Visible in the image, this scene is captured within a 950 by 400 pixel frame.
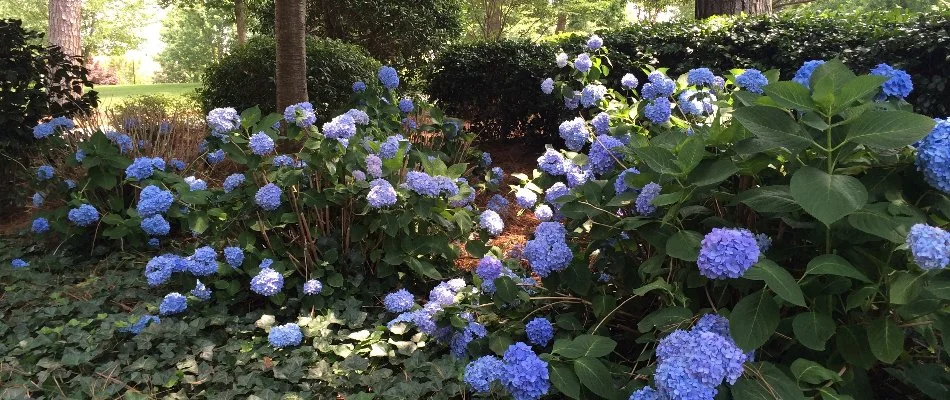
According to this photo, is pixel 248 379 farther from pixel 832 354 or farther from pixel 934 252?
pixel 934 252

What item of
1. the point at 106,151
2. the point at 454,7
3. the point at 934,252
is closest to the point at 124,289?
the point at 106,151

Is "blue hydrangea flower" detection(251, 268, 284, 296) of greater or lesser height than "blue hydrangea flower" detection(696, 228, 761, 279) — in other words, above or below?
below

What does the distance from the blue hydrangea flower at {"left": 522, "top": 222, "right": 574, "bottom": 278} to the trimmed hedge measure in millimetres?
3003

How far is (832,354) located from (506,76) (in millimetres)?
4492

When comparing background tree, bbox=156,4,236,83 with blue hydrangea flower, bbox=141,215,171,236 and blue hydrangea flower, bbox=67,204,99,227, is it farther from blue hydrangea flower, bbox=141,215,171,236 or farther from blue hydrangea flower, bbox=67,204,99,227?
blue hydrangea flower, bbox=141,215,171,236

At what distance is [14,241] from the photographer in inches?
156

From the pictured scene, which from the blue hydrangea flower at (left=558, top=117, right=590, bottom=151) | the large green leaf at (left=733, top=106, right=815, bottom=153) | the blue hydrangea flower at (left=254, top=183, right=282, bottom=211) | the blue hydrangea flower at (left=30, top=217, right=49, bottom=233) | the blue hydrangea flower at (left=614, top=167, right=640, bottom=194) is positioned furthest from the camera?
the blue hydrangea flower at (left=30, top=217, right=49, bottom=233)

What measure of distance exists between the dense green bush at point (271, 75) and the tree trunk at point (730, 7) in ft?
11.3

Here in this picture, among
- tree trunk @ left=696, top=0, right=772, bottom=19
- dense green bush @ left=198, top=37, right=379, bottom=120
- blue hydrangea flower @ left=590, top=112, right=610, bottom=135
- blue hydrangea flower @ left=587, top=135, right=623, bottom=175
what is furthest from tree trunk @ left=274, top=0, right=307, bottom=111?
tree trunk @ left=696, top=0, right=772, bottom=19

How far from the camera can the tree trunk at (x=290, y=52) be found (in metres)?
4.19

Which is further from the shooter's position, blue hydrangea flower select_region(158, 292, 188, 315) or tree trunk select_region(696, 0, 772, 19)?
tree trunk select_region(696, 0, 772, 19)

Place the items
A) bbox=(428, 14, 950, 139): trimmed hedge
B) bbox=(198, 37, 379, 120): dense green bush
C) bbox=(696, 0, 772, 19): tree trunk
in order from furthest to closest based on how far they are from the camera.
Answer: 1. bbox=(696, 0, 772, 19): tree trunk
2. bbox=(198, 37, 379, 120): dense green bush
3. bbox=(428, 14, 950, 139): trimmed hedge

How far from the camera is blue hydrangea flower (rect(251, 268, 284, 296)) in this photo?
2.61 meters

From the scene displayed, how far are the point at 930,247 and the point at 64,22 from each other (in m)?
11.6
